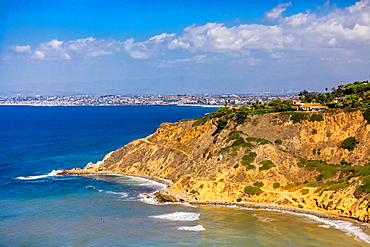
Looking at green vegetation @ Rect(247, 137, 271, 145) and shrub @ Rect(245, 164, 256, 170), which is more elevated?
green vegetation @ Rect(247, 137, 271, 145)

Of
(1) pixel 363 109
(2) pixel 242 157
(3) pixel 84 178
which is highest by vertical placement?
(1) pixel 363 109

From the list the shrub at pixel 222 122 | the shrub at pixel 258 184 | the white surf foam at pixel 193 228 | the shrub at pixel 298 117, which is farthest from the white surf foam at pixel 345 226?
the shrub at pixel 222 122

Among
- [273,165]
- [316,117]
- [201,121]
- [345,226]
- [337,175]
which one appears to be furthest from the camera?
[201,121]

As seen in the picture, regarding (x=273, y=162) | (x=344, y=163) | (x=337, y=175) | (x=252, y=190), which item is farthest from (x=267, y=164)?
(x=344, y=163)

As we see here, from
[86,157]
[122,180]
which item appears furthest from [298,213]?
[86,157]

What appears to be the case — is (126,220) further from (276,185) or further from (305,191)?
(305,191)

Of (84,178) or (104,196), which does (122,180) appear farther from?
(104,196)

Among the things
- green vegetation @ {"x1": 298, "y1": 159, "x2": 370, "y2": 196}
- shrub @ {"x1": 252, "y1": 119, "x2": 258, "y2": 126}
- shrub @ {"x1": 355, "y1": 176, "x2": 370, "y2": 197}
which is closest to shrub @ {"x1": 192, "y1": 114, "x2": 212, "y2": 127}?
shrub @ {"x1": 252, "y1": 119, "x2": 258, "y2": 126}

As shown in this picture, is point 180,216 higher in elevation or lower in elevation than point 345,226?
lower

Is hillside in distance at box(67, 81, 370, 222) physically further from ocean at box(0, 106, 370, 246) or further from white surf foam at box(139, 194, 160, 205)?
ocean at box(0, 106, 370, 246)
